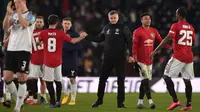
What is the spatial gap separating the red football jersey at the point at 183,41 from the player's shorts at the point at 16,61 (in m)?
3.73

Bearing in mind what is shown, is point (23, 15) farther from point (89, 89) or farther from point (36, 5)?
point (36, 5)

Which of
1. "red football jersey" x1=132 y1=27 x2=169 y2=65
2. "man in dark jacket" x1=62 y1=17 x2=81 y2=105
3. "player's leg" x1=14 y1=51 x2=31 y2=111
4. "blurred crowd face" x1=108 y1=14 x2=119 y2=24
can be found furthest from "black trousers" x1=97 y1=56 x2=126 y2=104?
"player's leg" x1=14 y1=51 x2=31 y2=111

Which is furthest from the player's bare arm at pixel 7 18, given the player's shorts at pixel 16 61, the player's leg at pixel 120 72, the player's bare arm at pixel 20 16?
the player's leg at pixel 120 72

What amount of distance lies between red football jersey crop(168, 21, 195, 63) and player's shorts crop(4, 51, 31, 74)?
12.2 ft

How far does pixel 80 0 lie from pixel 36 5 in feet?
8.19

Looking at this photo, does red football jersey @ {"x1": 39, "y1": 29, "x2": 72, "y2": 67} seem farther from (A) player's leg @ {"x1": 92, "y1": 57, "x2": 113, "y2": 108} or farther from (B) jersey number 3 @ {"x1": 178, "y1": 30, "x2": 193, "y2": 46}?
(B) jersey number 3 @ {"x1": 178, "y1": 30, "x2": 193, "y2": 46}

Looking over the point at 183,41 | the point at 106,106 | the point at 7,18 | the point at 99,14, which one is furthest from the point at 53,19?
the point at 99,14

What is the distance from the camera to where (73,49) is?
1616 centimetres

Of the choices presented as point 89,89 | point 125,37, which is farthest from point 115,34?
point 89,89

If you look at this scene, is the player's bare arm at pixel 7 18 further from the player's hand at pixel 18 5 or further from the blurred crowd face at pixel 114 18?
the blurred crowd face at pixel 114 18

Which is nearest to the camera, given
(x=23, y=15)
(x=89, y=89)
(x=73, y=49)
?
(x=23, y=15)

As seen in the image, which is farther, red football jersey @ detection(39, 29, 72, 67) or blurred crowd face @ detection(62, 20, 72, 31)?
blurred crowd face @ detection(62, 20, 72, 31)

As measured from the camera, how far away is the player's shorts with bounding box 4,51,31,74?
12.4 meters

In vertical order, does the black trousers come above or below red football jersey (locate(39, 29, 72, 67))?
below
